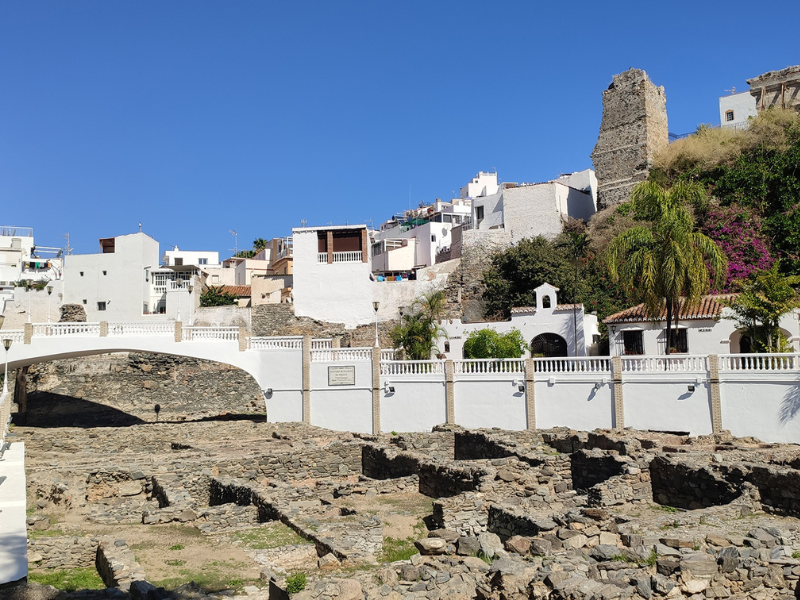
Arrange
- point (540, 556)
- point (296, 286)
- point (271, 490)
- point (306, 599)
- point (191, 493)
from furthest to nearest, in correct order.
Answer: point (296, 286)
point (191, 493)
point (271, 490)
point (540, 556)
point (306, 599)

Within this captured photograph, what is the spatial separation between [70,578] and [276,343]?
2055cm

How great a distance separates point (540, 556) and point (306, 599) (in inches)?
142

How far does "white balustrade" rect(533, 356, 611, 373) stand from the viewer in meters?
28.3

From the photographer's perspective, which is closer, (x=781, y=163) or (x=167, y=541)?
(x=167, y=541)

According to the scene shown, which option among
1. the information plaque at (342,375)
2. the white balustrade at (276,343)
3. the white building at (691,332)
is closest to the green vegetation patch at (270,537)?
the information plaque at (342,375)

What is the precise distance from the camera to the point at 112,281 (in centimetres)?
5344

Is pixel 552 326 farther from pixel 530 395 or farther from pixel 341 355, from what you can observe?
pixel 341 355

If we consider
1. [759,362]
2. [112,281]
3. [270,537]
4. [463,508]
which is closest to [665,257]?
[759,362]

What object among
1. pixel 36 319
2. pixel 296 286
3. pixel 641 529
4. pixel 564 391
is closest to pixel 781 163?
pixel 564 391

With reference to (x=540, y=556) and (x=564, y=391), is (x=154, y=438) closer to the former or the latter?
(x=564, y=391)

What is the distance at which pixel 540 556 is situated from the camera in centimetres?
1126

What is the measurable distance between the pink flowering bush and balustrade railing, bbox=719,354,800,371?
12.3 metres

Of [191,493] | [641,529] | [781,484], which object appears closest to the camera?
[641,529]

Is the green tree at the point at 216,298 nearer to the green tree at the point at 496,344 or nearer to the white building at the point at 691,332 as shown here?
the green tree at the point at 496,344
